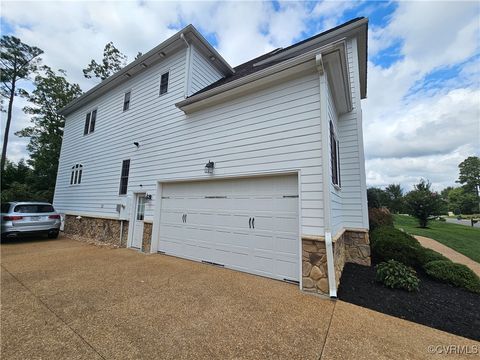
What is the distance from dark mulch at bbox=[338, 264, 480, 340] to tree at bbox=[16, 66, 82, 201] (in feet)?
72.5

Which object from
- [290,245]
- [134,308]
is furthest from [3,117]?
[290,245]

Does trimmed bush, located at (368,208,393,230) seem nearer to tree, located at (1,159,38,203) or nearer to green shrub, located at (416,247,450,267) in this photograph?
green shrub, located at (416,247,450,267)

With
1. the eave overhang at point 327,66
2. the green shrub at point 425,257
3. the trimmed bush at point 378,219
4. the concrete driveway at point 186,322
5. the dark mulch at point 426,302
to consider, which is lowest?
the concrete driveway at point 186,322

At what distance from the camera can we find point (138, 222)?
725 centimetres

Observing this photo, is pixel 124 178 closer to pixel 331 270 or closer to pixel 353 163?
pixel 331 270

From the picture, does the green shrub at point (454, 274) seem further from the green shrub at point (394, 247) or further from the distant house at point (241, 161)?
the distant house at point (241, 161)

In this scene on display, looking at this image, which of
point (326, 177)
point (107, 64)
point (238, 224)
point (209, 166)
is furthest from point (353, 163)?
point (107, 64)

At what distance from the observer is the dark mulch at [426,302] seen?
2.82 meters

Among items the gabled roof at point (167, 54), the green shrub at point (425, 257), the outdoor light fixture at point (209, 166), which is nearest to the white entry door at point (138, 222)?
the outdoor light fixture at point (209, 166)

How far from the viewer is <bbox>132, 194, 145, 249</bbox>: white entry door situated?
23.2 ft

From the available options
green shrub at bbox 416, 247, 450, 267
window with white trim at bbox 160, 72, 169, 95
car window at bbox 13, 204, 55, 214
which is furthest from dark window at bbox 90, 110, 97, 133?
green shrub at bbox 416, 247, 450, 267

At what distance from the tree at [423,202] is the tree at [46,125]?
91.9 ft

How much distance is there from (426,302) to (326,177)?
2637mm

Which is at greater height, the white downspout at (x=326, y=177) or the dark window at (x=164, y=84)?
the dark window at (x=164, y=84)
